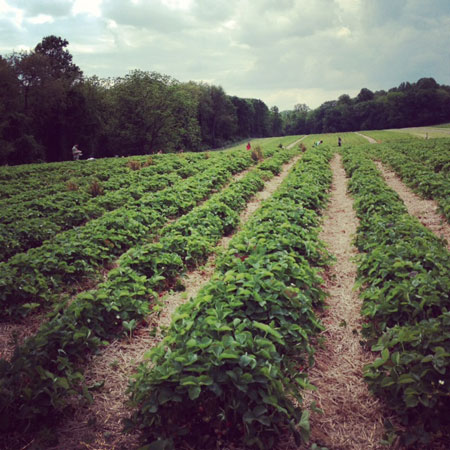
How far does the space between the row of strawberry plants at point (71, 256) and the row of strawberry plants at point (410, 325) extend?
15.5ft

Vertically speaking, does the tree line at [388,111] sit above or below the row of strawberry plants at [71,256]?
above

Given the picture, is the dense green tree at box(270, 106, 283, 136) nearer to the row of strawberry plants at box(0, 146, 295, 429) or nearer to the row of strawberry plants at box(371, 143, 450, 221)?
the row of strawberry plants at box(371, 143, 450, 221)

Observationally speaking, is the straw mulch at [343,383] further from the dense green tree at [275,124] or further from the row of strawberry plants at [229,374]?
the dense green tree at [275,124]

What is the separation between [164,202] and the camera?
10.8 meters

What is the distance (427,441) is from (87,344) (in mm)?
3592

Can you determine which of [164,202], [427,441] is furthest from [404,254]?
[164,202]

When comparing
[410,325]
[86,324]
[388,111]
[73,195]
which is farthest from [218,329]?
[388,111]

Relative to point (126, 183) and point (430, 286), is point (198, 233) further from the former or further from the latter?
point (126, 183)

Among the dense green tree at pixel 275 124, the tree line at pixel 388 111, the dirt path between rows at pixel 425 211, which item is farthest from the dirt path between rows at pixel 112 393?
the dense green tree at pixel 275 124

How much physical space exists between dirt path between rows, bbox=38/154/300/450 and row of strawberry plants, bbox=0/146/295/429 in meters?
0.19

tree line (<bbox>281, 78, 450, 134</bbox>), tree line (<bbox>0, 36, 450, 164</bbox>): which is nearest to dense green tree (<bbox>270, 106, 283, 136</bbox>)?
tree line (<bbox>281, 78, 450, 134</bbox>)

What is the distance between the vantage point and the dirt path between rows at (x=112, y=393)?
3.01 meters

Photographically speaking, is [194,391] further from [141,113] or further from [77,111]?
[141,113]

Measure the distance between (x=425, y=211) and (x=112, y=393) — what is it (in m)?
9.97
